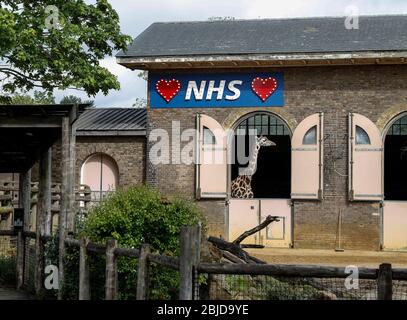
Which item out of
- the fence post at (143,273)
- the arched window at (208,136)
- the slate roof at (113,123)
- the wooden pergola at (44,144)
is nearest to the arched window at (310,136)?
the arched window at (208,136)

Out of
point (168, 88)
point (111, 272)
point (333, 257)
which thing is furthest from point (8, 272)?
point (168, 88)

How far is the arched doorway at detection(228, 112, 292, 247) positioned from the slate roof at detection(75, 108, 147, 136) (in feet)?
9.55

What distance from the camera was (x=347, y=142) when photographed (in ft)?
77.4

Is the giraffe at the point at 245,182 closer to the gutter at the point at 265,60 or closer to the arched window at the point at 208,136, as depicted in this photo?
the arched window at the point at 208,136

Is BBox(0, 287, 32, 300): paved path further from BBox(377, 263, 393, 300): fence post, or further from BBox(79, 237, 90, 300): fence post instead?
BBox(377, 263, 393, 300): fence post

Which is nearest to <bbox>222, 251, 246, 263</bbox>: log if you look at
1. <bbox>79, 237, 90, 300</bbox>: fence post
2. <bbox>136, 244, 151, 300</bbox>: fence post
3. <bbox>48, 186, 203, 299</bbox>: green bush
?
<bbox>48, 186, 203, 299</bbox>: green bush

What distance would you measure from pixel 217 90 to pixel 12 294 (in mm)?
11358

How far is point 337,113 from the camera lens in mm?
23703

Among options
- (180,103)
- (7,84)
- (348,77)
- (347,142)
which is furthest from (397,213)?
(7,84)

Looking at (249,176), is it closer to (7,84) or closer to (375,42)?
(375,42)

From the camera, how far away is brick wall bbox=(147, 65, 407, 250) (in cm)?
2336

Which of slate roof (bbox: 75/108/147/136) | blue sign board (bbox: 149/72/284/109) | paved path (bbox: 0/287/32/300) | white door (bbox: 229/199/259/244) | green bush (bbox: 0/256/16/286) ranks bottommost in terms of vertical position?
paved path (bbox: 0/287/32/300)

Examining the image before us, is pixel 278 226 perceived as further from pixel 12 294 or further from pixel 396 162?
pixel 12 294

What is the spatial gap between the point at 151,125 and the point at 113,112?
13.3 feet
